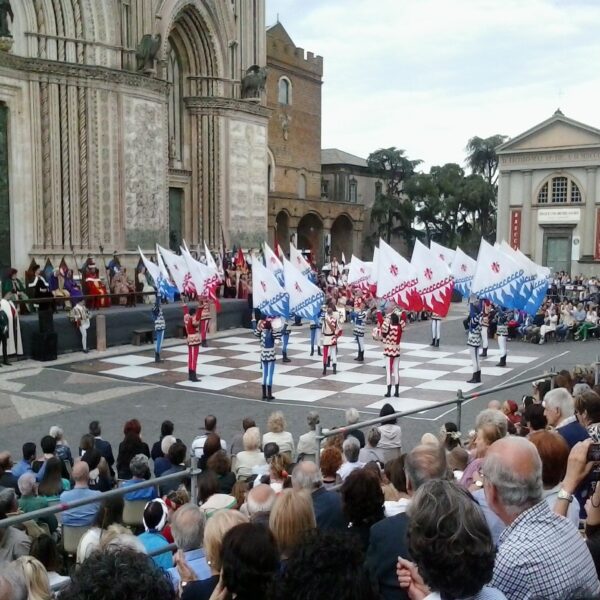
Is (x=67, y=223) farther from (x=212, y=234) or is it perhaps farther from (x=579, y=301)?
(x=579, y=301)

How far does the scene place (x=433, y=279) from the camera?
1575cm

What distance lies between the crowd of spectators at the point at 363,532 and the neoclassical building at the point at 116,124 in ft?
62.4

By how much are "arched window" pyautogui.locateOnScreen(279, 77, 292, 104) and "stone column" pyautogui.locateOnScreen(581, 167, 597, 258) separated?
21.8 metres

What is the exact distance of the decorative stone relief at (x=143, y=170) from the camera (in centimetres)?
2622

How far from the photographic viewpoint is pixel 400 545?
12.2 feet

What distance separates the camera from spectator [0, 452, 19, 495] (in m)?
7.56

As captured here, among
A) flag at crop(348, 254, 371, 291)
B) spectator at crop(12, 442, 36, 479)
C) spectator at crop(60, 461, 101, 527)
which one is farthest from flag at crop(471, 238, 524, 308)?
spectator at crop(60, 461, 101, 527)

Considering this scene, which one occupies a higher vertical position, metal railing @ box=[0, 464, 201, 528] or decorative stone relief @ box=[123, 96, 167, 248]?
decorative stone relief @ box=[123, 96, 167, 248]

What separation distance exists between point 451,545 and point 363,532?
5.24ft

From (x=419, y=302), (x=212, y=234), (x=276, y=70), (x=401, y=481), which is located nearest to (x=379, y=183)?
(x=276, y=70)

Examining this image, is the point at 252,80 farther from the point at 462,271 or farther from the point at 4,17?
the point at 462,271

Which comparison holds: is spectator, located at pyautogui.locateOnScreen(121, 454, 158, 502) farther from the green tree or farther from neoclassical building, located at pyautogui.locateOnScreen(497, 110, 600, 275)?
the green tree

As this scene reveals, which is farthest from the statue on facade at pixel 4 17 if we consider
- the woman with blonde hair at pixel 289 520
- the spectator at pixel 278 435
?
the woman with blonde hair at pixel 289 520

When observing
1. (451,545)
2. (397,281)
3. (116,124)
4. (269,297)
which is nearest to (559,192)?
(116,124)
